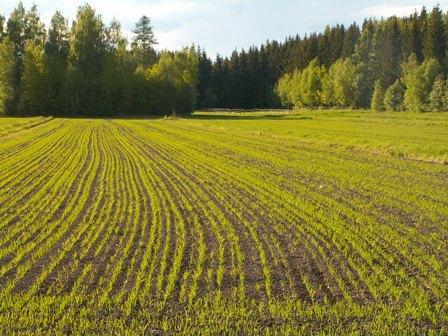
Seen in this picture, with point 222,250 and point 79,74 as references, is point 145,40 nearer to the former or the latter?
point 79,74

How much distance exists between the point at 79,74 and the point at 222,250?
79.7m

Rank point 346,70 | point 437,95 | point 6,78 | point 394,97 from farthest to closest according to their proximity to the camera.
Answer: point 346,70 < point 394,97 < point 437,95 < point 6,78

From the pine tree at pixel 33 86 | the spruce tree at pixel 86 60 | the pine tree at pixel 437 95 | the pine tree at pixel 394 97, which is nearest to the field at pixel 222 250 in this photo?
the pine tree at pixel 33 86

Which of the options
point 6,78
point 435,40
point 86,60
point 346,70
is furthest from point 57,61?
point 435,40

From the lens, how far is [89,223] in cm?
1284

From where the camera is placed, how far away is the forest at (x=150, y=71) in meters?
81.1

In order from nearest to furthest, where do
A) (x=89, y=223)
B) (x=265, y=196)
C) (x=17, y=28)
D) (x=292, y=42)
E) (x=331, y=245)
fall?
1. (x=331, y=245)
2. (x=89, y=223)
3. (x=265, y=196)
4. (x=17, y=28)
5. (x=292, y=42)

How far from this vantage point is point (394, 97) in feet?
294

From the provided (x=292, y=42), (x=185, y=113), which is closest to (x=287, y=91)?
(x=292, y=42)

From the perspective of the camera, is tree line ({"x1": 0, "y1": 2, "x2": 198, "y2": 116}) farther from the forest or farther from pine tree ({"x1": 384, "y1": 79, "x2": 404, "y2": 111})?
pine tree ({"x1": 384, "y1": 79, "x2": 404, "y2": 111})

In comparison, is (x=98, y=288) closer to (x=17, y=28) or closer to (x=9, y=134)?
(x=9, y=134)

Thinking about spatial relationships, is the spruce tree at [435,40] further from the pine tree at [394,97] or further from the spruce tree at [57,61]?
the spruce tree at [57,61]

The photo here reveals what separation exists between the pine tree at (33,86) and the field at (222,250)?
61.5 m

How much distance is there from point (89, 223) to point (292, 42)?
135 m
